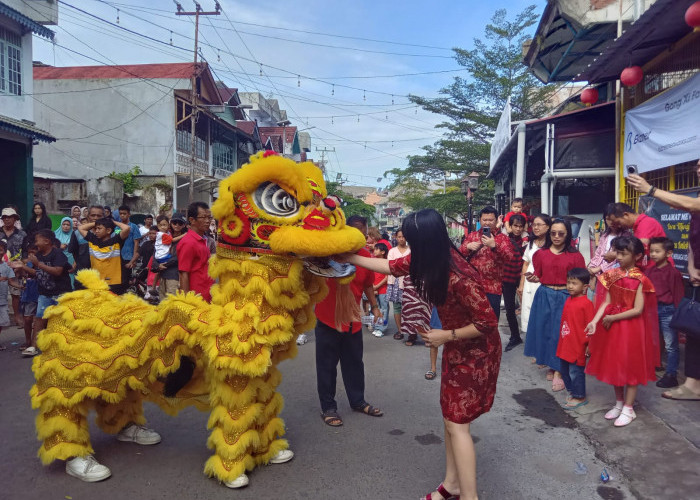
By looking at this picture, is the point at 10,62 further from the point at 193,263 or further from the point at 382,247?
the point at 193,263

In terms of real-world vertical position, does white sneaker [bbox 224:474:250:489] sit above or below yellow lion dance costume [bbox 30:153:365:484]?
below

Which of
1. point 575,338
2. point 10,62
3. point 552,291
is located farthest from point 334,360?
point 10,62

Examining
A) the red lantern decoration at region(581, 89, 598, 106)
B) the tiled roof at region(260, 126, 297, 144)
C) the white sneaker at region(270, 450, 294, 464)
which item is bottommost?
the white sneaker at region(270, 450, 294, 464)

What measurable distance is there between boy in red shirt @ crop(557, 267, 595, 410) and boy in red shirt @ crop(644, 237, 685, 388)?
83 centimetres

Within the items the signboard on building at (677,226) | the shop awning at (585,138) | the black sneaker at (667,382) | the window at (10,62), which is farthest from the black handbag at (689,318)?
the window at (10,62)

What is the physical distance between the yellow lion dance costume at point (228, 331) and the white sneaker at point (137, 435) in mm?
438

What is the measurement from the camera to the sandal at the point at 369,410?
4.27 metres

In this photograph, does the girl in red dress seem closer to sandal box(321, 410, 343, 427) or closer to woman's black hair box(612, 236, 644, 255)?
woman's black hair box(612, 236, 644, 255)

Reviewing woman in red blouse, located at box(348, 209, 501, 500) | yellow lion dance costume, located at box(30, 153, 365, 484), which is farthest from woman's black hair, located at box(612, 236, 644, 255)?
yellow lion dance costume, located at box(30, 153, 365, 484)

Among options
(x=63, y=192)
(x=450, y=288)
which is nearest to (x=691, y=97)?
(x=450, y=288)

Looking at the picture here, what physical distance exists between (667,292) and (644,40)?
3228 mm

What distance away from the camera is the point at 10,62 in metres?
12.6

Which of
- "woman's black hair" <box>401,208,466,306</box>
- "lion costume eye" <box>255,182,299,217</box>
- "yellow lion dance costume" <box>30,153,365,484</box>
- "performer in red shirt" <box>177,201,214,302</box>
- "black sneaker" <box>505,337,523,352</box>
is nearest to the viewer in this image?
"woman's black hair" <box>401,208,466,306</box>

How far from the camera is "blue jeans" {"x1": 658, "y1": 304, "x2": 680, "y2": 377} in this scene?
15.6 feet
